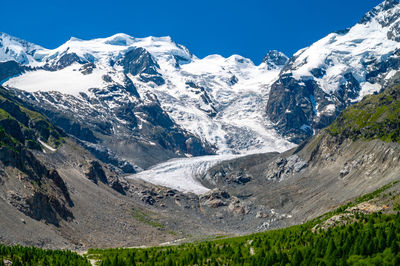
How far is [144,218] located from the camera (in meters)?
190

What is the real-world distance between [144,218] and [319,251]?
13669 centimetres

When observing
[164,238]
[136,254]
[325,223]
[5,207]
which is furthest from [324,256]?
[164,238]

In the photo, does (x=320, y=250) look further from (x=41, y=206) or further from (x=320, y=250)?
(x=41, y=206)

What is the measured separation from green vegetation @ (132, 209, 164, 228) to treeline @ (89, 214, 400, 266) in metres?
108

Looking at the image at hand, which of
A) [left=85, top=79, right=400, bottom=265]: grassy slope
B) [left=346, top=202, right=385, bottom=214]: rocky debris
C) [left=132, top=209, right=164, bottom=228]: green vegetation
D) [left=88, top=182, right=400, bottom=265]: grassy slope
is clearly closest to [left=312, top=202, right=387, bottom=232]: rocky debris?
[left=346, top=202, right=385, bottom=214]: rocky debris

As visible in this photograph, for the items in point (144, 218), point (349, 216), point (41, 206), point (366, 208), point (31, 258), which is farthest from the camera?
point (144, 218)

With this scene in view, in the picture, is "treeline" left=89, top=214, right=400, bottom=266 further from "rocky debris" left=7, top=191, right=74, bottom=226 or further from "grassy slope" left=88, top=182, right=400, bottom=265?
"rocky debris" left=7, top=191, right=74, bottom=226

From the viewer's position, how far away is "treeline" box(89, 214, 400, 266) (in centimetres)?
5719

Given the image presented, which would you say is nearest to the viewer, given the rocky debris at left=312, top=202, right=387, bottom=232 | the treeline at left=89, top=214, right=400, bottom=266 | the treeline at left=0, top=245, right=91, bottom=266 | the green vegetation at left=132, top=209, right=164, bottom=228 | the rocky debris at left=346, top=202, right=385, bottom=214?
the treeline at left=89, top=214, right=400, bottom=266

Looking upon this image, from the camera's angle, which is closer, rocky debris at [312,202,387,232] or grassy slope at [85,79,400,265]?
grassy slope at [85,79,400,265]

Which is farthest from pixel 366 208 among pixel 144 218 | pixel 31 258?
pixel 144 218

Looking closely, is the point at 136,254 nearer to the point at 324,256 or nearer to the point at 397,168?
the point at 324,256

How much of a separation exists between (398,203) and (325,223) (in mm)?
14460

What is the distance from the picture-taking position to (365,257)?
57094 mm
